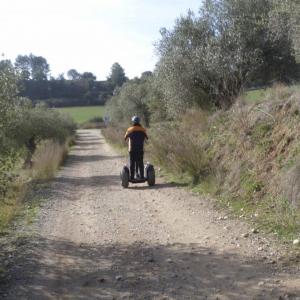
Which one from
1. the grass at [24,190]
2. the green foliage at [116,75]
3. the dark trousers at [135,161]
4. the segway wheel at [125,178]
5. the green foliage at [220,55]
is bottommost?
the grass at [24,190]

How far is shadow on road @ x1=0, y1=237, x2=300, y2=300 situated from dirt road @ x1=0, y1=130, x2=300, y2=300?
12 mm

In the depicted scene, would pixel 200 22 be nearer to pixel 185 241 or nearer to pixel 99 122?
pixel 185 241

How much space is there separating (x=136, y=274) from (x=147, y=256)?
0.75 m

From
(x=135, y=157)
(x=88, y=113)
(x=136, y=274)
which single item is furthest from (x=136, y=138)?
(x=88, y=113)

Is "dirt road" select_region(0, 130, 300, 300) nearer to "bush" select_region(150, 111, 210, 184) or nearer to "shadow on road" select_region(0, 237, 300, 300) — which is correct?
"shadow on road" select_region(0, 237, 300, 300)

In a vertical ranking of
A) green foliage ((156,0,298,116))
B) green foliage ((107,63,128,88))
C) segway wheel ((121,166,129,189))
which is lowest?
segway wheel ((121,166,129,189))

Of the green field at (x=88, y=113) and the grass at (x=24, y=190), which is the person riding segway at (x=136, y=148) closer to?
the grass at (x=24, y=190)

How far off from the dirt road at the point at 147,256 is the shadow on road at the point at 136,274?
1cm

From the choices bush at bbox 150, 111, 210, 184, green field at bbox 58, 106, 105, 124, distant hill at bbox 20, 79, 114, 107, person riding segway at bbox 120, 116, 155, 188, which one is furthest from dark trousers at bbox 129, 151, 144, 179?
green field at bbox 58, 106, 105, 124

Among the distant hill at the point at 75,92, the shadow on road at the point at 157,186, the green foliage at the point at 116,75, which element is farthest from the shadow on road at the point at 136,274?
the green foliage at the point at 116,75

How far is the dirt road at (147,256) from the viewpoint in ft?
19.1

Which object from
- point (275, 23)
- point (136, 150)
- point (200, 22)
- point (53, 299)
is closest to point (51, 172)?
point (136, 150)

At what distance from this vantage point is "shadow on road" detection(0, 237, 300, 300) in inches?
225

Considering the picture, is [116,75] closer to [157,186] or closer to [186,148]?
[186,148]
